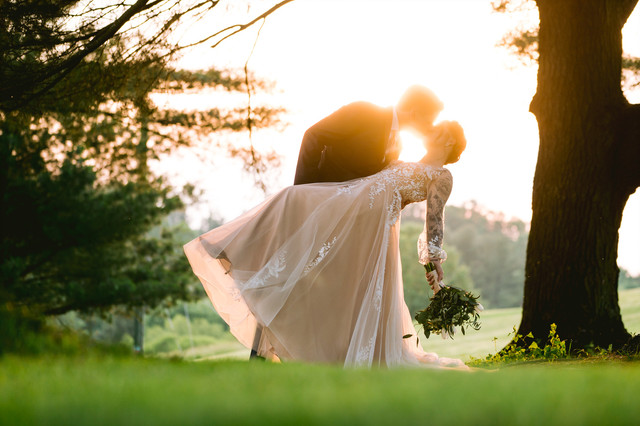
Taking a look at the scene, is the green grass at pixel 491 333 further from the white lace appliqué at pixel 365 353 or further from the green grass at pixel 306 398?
the green grass at pixel 306 398

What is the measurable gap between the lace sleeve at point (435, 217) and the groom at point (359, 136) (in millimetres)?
449

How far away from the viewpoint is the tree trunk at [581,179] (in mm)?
5711

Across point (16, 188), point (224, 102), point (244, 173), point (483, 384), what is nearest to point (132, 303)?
point (16, 188)

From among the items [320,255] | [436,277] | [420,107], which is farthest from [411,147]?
[320,255]

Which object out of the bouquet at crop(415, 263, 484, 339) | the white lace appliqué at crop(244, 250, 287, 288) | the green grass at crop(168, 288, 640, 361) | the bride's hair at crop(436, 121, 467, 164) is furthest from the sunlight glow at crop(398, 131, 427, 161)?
the green grass at crop(168, 288, 640, 361)

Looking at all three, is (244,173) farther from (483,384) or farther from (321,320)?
(483,384)

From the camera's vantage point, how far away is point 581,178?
227 inches

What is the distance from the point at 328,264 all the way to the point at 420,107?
1.42 metres

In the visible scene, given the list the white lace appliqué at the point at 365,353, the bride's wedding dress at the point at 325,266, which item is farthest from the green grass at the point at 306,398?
the bride's wedding dress at the point at 325,266

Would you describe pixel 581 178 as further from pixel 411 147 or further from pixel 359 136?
pixel 359 136

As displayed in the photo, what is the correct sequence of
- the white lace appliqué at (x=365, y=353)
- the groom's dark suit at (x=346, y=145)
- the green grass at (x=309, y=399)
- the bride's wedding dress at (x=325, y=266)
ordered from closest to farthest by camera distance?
the green grass at (x=309, y=399) → the white lace appliqué at (x=365, y=353) → the bride's wedding dress at (x=325, y=266) → the groom's dark suit at (x=346, y=145)

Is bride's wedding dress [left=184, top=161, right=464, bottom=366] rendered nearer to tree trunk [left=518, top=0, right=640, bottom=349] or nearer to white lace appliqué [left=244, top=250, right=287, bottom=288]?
white lace appliqué [left=244, top=250, right=287, bottom=288]

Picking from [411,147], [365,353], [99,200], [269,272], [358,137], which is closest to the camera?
[365,353]

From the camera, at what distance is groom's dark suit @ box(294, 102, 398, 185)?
4.99 meters
